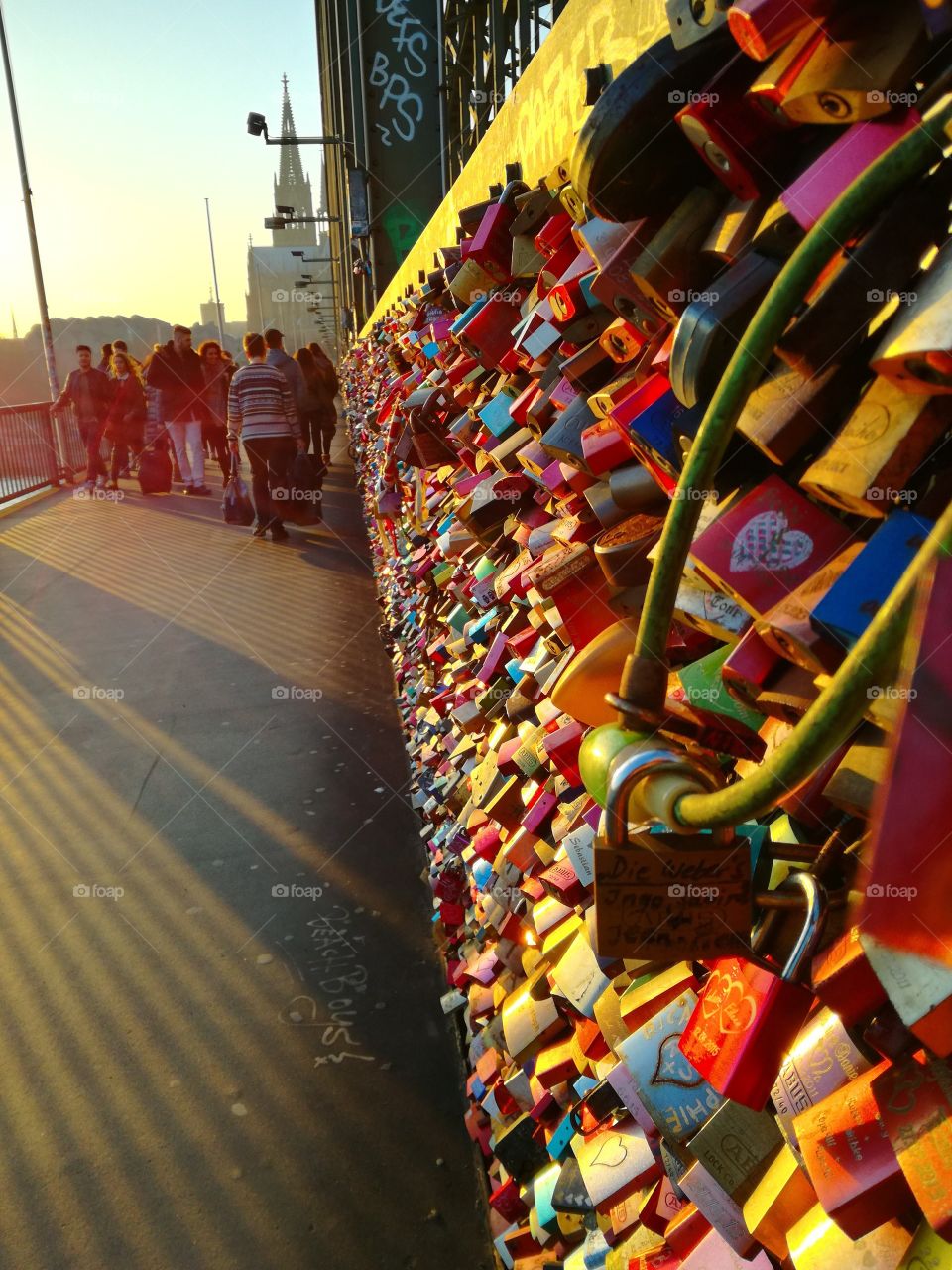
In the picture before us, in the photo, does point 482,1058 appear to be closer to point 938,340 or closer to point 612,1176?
point 612,1176

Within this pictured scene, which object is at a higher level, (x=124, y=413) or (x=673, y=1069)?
(x=673, y=1069)

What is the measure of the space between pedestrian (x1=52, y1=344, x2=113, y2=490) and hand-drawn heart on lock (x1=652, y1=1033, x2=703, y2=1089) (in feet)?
44.4

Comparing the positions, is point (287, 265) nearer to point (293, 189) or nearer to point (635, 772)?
point (293, 189)

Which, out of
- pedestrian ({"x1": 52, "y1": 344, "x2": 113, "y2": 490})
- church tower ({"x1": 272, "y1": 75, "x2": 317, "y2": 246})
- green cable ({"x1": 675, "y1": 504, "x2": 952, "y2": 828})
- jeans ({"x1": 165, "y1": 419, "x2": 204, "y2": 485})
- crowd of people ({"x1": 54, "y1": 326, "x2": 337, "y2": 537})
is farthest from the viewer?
church tower ({"x1": 272, "y1": 75, "x2": 317, "y2": 246})

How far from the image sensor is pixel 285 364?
9547 millimetres

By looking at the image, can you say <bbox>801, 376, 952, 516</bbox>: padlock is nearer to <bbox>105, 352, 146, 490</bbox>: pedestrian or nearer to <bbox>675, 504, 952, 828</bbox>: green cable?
<bbox>675, 504, 952, 828</bbox>: green cable

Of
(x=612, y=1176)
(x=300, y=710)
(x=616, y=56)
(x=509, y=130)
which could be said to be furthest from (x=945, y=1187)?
(x=300, y=710)

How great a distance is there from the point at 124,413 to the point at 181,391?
145 cm

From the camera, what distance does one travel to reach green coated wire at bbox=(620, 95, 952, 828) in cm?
47

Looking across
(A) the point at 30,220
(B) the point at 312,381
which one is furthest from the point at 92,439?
(A) the point at 30,220

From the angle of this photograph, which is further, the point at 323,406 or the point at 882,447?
the point at 323,406

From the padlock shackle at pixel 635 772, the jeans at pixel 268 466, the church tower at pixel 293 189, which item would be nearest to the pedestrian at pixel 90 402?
the jeans at pixel 268 466

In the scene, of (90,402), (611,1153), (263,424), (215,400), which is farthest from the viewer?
(90,402)

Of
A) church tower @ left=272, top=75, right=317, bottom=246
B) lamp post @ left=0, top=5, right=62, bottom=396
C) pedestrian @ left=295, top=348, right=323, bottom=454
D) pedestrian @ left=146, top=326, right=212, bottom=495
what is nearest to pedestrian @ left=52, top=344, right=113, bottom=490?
pedestrian @ left=146, top=326, right=212, bottom=495
